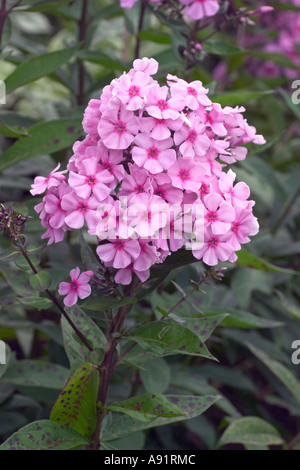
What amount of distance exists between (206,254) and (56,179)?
0.83 ft

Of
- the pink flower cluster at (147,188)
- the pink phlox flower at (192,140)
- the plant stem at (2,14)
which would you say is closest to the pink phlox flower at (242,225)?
the pink flower cluster at (147,188)

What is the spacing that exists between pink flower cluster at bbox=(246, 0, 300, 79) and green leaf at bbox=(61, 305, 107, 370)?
1.72 metres

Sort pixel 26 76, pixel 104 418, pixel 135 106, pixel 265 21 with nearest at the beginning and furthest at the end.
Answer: pixel 135 106 < pixel 104 418 < pixel 26 76 < pixel 265 21

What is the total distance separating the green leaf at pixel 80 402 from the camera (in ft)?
3.07

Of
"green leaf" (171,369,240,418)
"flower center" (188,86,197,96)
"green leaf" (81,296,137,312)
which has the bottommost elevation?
"green leaf" (171,369,240,418)

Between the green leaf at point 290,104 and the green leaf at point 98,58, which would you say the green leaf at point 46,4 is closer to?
the green leaf at point 98,58

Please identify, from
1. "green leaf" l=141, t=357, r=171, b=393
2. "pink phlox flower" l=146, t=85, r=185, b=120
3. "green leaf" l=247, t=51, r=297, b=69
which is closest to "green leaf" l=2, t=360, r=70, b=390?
"green leaf" l=141, t=357, r=171, b=393

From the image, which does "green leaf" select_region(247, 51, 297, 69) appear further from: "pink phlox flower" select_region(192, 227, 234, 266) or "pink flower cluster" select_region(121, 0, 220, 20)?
"pink phlox flower" select_region(192, 227, 234, 266)

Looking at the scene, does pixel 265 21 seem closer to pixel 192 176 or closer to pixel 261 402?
pixel 261 402

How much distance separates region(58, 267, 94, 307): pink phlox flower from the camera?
85cm
